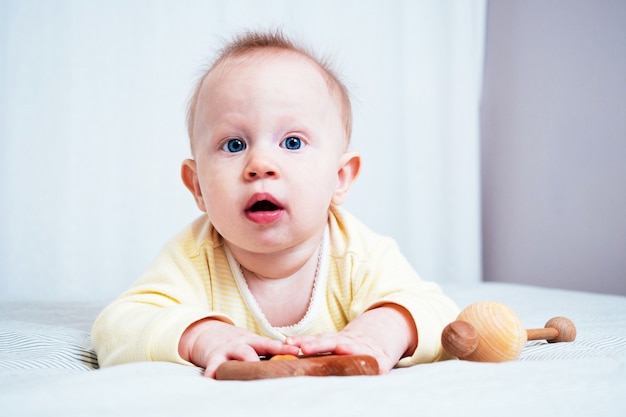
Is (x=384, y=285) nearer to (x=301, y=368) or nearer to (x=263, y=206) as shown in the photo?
(x=263, y=206)

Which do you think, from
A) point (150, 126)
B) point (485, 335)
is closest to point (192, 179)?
point (485, 335)

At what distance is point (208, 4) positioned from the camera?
8.86ft

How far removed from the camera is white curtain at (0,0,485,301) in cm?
245

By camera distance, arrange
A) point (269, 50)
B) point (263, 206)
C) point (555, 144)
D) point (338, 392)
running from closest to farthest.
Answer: point (338, 392), point (263, 206), point (269, 50), point (555, 144)

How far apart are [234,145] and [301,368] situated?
1.55 feet

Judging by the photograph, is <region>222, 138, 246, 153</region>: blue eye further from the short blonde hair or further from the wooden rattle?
the wooden rattle

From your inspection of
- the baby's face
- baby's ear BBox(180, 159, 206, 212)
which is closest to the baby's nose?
the baby's face

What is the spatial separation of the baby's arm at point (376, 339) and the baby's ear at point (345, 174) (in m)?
0.29

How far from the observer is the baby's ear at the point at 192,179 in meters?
1.17

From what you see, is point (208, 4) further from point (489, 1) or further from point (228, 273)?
point (228, 273)

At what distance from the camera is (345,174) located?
48.6 inches

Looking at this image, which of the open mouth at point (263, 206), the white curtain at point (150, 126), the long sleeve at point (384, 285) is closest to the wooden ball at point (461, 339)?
the long sleeve at point (384, 285)

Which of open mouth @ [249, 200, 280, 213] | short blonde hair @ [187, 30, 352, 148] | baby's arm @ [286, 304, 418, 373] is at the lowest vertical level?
baby's arm @ [286, 304, 418, 373]

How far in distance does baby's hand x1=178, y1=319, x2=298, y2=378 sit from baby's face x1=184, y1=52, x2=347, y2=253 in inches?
7.5
